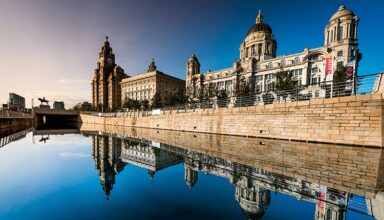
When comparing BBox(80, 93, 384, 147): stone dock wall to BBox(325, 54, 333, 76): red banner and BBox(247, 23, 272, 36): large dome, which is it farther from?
BBox(247, 23, 272, 36): large dome

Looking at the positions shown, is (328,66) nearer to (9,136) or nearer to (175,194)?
(175,194)

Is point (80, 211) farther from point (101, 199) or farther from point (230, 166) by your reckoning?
point (230, 166)

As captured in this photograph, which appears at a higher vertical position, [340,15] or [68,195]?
[340,15]

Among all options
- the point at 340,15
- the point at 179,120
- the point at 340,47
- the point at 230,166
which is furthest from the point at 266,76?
the point at 230,166

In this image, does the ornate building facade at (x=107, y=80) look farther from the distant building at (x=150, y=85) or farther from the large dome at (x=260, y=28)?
the large dome at (x=260, y=28)

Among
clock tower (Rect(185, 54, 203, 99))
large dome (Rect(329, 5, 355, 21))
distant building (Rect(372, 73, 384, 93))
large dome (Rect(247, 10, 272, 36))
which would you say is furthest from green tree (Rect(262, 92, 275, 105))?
large dome (Rect(247, 10, 272, 36))

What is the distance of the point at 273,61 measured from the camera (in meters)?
60.8

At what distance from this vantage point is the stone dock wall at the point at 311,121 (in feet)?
31.1

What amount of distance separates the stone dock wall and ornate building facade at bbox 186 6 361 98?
17.9m

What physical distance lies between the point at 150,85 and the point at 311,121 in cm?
7221

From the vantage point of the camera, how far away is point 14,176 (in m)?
5.84

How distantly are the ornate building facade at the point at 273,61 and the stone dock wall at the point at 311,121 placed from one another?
17888mm

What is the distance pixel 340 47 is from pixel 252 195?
63.7 m

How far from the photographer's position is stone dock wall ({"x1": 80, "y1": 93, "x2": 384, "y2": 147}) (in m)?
9.48
